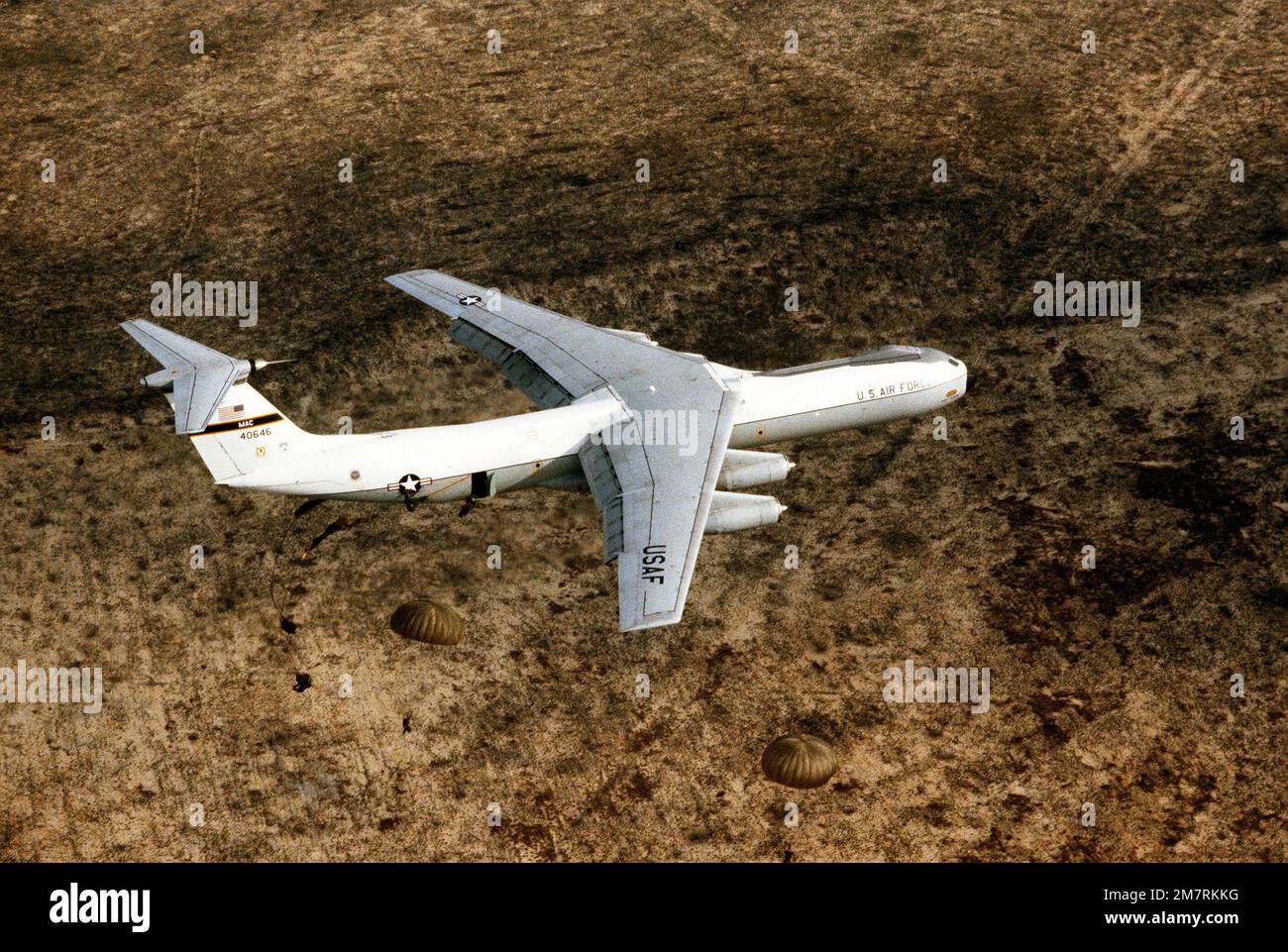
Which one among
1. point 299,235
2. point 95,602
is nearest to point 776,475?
point 95,602

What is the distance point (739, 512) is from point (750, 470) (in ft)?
7.21

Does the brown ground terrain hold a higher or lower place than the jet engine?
lower

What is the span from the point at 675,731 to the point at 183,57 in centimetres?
4394

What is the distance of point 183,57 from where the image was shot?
63.1m

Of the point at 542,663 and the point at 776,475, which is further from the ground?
the point at 776,475

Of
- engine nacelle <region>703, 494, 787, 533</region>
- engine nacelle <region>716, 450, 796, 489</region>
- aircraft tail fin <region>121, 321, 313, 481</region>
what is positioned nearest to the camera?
aircraft tail fin <region>121, 321, 313, 481</region>

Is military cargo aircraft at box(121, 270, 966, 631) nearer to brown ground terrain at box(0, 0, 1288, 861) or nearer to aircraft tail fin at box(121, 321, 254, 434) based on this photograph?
aircraft tail fin at box(121, 321, 254, 434)

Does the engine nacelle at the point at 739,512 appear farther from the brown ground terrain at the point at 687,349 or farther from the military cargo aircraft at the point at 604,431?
the brown ground terrain at the point at 687,349

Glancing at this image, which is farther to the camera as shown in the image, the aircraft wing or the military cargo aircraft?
the military cargo aircraft

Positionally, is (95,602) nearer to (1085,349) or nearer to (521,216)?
(521,216)

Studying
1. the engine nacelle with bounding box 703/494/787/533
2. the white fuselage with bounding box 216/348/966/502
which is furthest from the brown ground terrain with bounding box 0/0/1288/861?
the white fuselage with bounding box 216/348/966/502

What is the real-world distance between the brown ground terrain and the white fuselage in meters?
2.29

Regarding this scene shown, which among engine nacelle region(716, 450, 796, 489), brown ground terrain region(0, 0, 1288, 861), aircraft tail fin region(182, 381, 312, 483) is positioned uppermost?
aircraft tail fin region(182, 381, 312, 483)

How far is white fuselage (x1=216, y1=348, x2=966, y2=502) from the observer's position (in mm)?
35688
